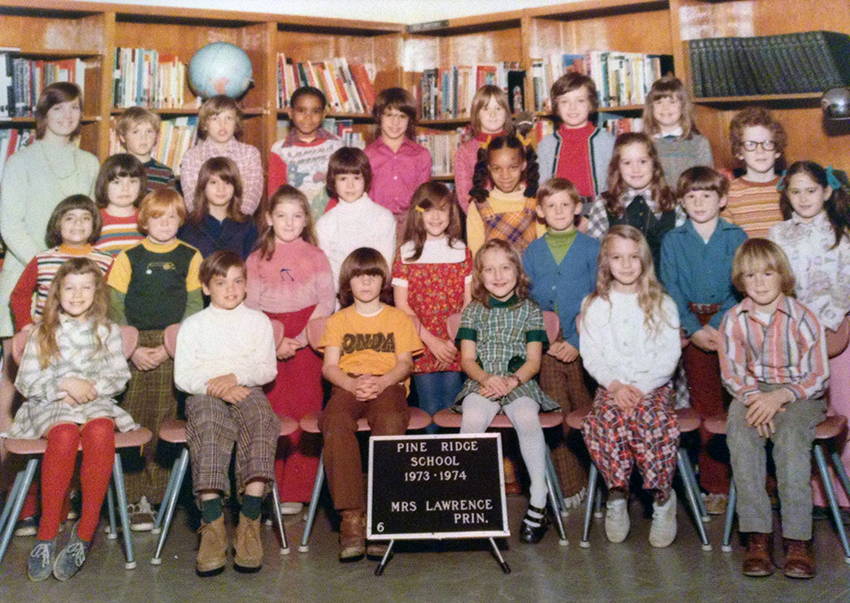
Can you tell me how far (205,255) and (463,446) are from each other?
153 cm

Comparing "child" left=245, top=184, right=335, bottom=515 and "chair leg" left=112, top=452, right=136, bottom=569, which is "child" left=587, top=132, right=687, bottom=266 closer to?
"child" left=245, top=184, right=335, bottom=515

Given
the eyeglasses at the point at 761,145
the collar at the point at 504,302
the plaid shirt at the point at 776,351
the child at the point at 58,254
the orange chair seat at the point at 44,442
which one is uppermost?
the eyeglasses at the point at 761,145

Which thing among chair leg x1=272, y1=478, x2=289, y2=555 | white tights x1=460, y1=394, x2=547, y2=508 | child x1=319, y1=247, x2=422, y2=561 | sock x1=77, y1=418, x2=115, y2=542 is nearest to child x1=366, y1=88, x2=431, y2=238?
child x1=319, y1=247, x2=422, y2=561

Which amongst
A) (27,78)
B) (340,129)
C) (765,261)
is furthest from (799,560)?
(27,78)

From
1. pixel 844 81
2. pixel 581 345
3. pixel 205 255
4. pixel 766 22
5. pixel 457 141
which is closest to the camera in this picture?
pixel 581 345

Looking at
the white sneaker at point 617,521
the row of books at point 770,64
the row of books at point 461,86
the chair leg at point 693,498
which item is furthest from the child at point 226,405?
the row of books at point 770,64

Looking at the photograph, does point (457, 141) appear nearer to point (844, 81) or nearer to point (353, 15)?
point (353, 15)

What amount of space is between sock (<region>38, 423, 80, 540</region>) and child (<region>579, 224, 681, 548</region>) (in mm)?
1791

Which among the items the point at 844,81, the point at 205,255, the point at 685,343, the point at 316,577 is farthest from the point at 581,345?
the point at 844,81

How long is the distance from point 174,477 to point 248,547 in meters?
0.40

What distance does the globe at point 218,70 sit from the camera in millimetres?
4801

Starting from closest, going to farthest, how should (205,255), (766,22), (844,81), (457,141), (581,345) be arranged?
(581,345)
(205,255)
(844,81)
(766,22)
(457,141)

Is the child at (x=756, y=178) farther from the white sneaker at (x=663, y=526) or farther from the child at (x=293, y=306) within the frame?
the child at (x=293, y=306)

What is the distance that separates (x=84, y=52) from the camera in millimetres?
4719
